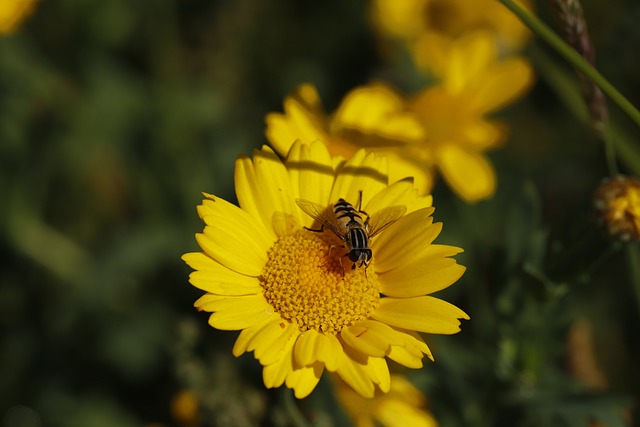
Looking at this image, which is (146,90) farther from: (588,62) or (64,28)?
(588,62)

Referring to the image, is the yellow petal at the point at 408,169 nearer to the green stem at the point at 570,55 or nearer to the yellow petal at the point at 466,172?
the yellow petal at the point at 466,172

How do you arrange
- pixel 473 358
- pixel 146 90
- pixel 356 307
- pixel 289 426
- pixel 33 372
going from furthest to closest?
pixel 146 90, pixel 33 372, pixel 473 358, pixel 289 426, pixel 356 307

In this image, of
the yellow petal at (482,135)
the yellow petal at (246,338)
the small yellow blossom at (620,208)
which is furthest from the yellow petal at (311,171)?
the yellow petal at (482,135)

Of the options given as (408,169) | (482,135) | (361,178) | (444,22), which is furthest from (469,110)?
(444,22)

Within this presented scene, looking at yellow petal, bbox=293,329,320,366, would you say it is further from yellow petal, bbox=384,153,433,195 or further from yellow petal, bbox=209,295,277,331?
yellow petal, bbox=384,153,433,195

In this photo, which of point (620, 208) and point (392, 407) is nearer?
point (620, 208)

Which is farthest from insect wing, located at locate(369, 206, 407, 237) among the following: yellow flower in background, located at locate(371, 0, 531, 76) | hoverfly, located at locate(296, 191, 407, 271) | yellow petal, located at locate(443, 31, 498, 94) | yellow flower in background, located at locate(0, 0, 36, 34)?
yellow flower in background, located at locate(371, 0, 531, 76)

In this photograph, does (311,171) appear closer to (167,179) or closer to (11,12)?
(11,12)

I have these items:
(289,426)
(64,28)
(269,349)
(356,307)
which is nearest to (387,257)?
(356,307)
